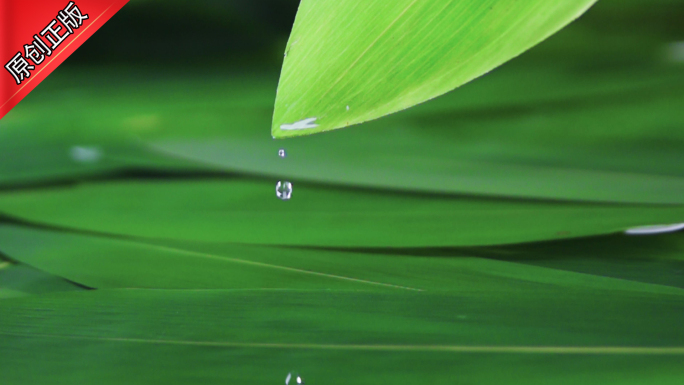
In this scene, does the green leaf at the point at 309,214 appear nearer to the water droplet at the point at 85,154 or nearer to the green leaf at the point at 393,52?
the water droplet at the point at 85,154

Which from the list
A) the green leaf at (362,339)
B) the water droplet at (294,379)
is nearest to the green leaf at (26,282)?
the green leaf at (362,339)

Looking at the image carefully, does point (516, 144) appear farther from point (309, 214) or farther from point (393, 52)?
point (393, 52)

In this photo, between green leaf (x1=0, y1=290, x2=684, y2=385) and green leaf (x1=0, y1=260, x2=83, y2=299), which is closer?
green leaf (x1=0, y1=290, x2=684, y2=385)

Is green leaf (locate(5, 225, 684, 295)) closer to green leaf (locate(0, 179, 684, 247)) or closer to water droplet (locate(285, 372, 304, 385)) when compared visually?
green leaf (locate(0, 179, 684, 247))

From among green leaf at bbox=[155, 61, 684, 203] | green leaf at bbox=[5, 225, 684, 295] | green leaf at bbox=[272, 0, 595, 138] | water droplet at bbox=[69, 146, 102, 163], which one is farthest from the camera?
water droplet at bbox=[69, 146, 102, 163]

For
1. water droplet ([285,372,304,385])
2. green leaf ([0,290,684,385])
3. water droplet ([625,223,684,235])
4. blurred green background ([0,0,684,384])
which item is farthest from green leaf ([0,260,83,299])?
water droplet ([625,223,684,235])

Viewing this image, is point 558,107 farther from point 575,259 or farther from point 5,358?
point 5,358

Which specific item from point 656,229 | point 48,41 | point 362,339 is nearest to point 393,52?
point 362,339
